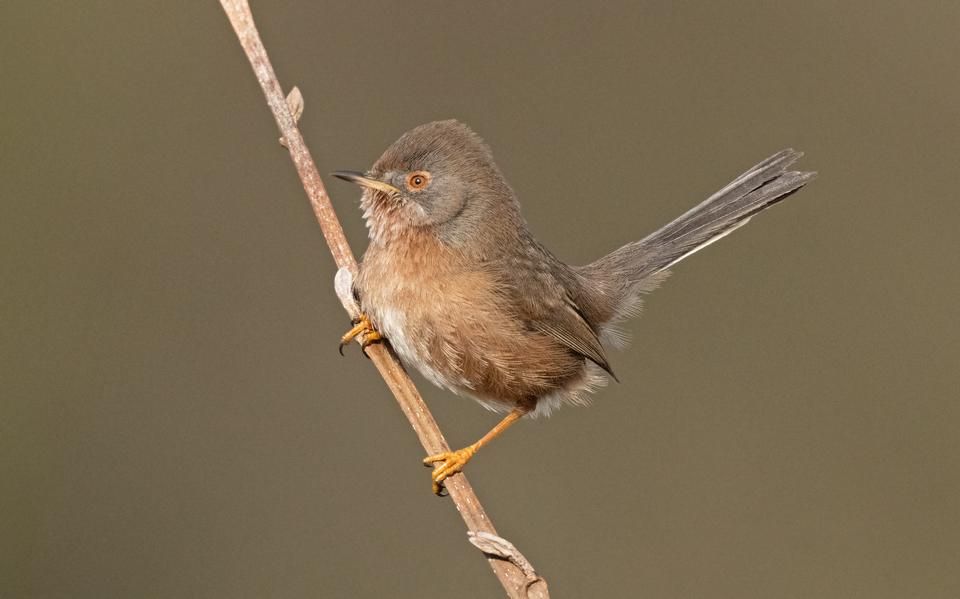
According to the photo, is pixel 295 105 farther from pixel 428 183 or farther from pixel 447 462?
pixel 447 462

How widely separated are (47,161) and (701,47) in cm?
522

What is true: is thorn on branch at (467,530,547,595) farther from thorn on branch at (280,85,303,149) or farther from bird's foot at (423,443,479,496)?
thorn on branch at (280,85,303,149)

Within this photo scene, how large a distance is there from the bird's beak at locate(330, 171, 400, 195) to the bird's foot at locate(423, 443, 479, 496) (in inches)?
45.5

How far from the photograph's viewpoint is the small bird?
4551mm

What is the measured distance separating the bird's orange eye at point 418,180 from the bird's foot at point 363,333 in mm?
591

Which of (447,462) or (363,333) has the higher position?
(363,333)

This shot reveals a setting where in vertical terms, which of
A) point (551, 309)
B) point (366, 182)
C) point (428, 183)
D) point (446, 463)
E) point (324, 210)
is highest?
point (366, 182)

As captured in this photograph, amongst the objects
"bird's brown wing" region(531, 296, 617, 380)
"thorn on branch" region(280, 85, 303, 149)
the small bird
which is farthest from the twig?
"bird's brown wing" region(531, 296, 617, 380)

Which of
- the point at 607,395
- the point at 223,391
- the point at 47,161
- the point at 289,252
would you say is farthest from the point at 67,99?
the point at 607,395

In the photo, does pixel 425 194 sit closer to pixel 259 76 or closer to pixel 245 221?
pixel 259 76

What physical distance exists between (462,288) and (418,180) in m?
0.50

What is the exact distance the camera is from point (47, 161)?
26.7ft

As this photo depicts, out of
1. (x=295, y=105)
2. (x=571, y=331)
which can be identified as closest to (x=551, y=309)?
(x=571, y=331)

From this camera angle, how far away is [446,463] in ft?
14.1
